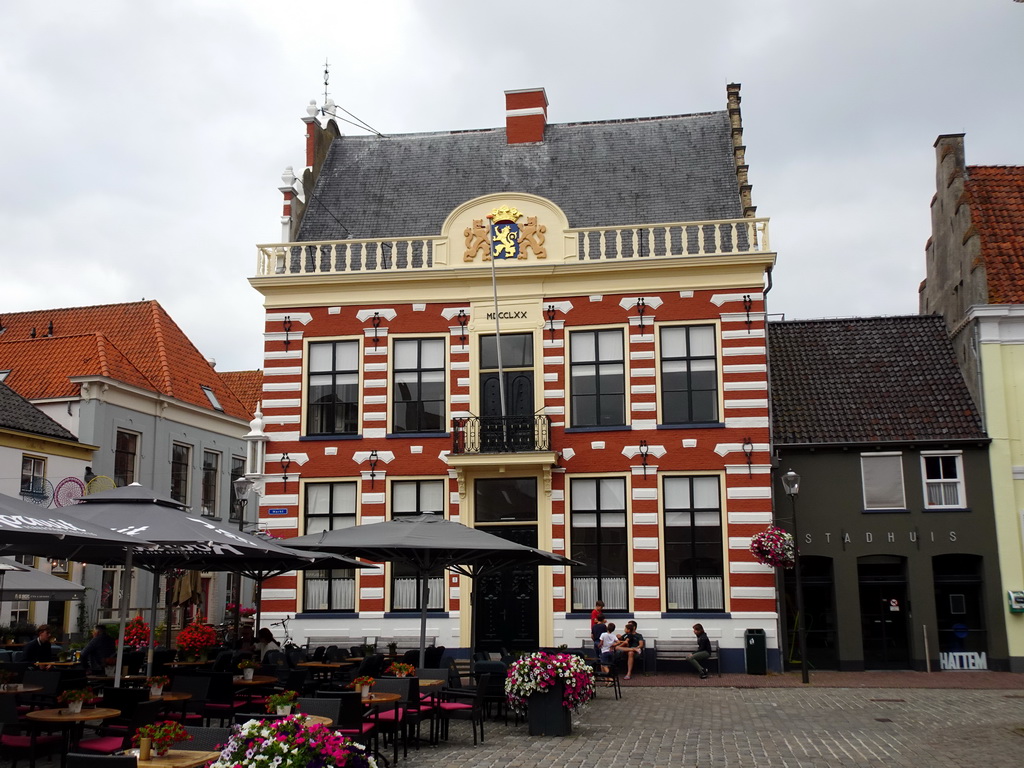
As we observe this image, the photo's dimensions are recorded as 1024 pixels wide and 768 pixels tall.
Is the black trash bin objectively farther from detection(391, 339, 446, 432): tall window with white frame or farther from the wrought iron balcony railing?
detection(391, 339, 446, 432): tall window with white frame

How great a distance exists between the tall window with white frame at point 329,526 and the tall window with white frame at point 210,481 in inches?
562

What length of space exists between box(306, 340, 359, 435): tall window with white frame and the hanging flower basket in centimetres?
941

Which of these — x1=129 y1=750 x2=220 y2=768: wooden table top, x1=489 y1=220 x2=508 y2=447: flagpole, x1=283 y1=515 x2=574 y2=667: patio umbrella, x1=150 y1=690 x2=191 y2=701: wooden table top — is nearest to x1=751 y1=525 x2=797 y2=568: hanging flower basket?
x1=489 y1=220 x2=508 y2=447: flagpole

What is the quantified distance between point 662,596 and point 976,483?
301 inches

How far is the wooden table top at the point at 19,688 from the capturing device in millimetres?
11783

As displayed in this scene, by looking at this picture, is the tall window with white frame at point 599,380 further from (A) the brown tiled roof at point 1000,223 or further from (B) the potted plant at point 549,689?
(B) the potted plant at point 549,689

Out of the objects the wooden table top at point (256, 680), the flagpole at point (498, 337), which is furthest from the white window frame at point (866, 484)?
the wooden table top at point (256, 680)

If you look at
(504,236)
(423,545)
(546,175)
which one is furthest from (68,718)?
(546,175)

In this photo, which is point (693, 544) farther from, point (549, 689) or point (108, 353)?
point (108, 353)

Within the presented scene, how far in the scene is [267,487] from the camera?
23953mm

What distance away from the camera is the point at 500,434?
75.8 feet

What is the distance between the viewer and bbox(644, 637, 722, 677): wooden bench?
21.7 metres

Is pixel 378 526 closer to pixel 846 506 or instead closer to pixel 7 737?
pixel 7 737

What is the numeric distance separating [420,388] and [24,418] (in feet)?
39.1
